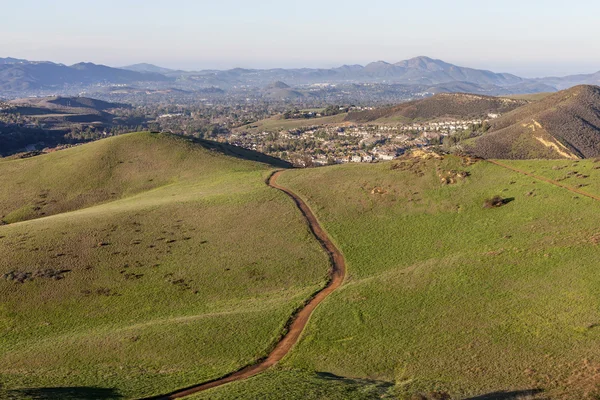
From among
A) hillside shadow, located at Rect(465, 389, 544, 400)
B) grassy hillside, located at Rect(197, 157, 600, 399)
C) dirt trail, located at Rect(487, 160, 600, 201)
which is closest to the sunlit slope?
grassy hillside, located at Rect(197, 157, 600, 399)

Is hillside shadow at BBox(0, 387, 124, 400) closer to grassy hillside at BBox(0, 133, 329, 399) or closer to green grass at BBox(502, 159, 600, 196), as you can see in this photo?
grassy hillside at BBox(0, 133, 329, 399)

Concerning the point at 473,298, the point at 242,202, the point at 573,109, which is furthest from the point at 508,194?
the point at 573,109

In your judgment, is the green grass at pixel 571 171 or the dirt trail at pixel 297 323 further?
the green grass at pixel 571 171

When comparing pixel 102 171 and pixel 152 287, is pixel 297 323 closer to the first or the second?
pixel 152 287

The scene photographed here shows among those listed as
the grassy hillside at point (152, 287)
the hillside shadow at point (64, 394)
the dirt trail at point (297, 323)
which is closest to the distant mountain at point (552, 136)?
the dirt trail at point (297, 323)

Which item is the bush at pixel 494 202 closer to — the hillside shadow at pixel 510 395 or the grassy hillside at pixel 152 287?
the grassy hillside at pixel 152 287

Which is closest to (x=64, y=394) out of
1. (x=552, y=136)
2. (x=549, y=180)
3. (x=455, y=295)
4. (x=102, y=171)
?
(x=455, y=295)
